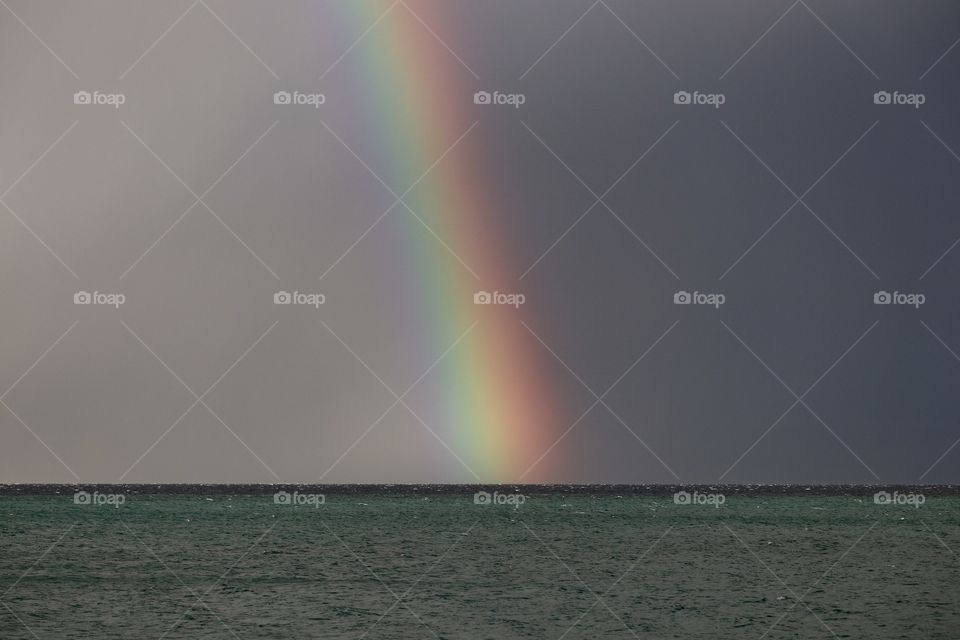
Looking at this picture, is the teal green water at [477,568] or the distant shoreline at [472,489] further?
the distant shoreline at [472,489]

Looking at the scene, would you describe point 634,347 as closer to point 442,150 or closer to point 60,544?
point 442,150

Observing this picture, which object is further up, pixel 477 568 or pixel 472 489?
pixel 472 489

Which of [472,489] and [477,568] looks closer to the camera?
[477,568]

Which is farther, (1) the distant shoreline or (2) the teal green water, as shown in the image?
(1) the distant shoreline

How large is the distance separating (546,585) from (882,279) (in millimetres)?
3187

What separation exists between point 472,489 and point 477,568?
1981 mm

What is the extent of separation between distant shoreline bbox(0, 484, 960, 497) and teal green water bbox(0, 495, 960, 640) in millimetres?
55

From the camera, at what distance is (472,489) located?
655cm

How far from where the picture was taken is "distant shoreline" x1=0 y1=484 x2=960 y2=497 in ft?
21.1

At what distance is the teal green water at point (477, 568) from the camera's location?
3.59 meters

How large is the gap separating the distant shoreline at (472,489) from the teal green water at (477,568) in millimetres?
55

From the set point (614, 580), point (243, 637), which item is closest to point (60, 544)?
point (243, 637)

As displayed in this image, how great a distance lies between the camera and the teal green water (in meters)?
3.59

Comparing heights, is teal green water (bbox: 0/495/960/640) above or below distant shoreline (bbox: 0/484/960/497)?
below
